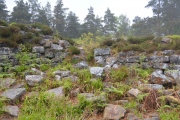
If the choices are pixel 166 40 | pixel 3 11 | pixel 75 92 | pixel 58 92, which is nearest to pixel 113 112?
pixel 75 92

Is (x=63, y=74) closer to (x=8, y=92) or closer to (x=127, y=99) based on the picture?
(x=8, y=92)

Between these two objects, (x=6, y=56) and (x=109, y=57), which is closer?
(x=6, y=56)

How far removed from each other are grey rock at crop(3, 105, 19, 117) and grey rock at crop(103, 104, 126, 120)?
2024 mm

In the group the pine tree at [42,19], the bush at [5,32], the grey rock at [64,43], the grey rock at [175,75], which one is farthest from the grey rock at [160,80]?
the pine tree at [42,19]

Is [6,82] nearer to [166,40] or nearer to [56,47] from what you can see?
[56,47]

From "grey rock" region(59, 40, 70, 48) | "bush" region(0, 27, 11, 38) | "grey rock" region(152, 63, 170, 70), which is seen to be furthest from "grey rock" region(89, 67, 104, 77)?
"bush" region(0, 27, 11, 38)

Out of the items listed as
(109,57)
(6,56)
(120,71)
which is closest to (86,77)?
(120,71)

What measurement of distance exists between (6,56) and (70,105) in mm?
4515

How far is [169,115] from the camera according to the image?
382cm

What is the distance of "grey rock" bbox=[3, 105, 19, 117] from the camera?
4.06 meters

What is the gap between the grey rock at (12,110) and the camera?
160 inches

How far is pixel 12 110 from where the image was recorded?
4156 millimetres

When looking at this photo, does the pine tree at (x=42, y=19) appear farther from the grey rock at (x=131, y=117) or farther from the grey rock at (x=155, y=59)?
the grey rock at (x=131, y=117)

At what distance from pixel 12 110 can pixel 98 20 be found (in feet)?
106
